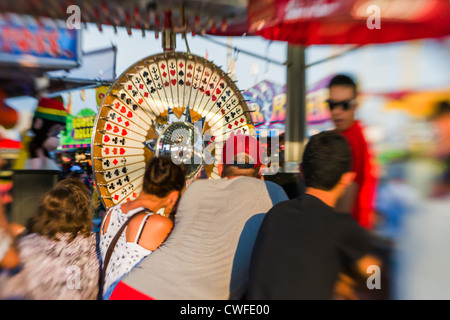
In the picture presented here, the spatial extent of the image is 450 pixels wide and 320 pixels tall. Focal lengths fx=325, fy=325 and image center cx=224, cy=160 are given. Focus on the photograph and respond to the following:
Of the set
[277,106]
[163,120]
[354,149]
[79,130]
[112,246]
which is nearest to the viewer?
[112,246]

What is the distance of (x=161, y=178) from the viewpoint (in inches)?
59.1

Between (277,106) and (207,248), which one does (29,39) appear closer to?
(207,248)

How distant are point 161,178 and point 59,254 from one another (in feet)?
1.85

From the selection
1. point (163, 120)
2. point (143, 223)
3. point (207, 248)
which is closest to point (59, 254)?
point (143, 223)

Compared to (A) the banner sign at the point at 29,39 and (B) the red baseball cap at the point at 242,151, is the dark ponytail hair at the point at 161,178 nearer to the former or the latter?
(B) the red baseball cap at the point at 242,151

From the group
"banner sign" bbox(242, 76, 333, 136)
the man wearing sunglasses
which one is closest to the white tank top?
the man wearing sunglasses

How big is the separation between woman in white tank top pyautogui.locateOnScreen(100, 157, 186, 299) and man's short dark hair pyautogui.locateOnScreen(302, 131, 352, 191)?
0.69 meters

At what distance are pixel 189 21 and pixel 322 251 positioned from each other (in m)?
1.82

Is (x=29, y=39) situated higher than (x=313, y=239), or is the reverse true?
(x=29, y=39)

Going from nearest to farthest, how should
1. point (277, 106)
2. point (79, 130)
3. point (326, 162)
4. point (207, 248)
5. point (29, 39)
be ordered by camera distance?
point (326, 162) < point (207, 248) < point (29, 39) < point (277, 106) < point (79, 130)

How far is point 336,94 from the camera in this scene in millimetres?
1671

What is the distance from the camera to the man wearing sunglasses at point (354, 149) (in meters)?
1.46

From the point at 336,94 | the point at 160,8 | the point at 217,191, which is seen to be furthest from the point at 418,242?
the point at 160,8

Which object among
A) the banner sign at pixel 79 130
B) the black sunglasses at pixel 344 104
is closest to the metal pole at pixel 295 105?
the black sunglasses at pixel 344 104
